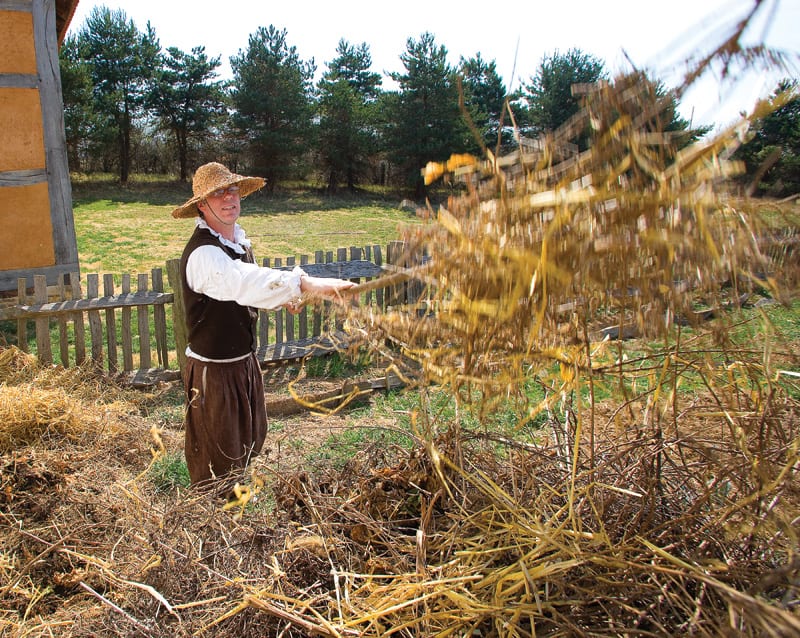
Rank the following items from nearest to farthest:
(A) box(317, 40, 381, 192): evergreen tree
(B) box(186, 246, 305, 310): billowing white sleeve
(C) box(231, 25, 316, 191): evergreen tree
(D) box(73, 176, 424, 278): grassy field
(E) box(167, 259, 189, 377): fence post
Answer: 1. (B) box(186, 246, 305, 310): billowing white sleeve
2. (E) box(167, 259, 189, 377): fence post
3. (D) box(73, 176, 424, 278): grassy field
4. (C) box(231, 25, 316, 191): evergreen tree
5. (A) box(317, 40, 381, 192): evergreen tree

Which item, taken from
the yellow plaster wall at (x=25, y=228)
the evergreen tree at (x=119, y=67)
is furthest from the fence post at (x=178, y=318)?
the evergreen tree at (x=119, y=67)

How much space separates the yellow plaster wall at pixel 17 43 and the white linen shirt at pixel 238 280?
6.08 meters

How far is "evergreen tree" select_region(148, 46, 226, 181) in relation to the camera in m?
26.9

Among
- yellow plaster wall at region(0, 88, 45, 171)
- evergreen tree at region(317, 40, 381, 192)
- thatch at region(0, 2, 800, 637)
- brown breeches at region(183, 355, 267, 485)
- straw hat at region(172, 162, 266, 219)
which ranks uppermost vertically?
evergreen tree at region(317, 40, 381, 192)

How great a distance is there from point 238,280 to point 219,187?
65 centimetres

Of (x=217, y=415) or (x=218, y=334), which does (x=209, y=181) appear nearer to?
(x=218, y=334)

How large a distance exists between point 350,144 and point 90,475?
2814 cm

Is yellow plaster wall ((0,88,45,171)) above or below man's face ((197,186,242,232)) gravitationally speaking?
above

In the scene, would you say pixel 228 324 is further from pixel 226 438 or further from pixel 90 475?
pixel 90 475

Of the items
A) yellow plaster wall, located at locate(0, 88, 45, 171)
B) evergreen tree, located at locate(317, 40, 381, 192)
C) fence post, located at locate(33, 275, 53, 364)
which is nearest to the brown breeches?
fence post, located at locate(33, 275, 53, 364)

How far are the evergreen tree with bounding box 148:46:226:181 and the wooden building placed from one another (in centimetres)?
2142

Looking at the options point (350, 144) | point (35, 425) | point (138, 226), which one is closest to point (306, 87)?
point (350, 144)

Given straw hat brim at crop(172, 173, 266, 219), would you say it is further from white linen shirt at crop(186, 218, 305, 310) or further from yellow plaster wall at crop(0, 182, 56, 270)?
yellow plaster wall at crop(0, 182, 56, 270)

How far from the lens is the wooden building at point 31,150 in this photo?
7.09 meters
